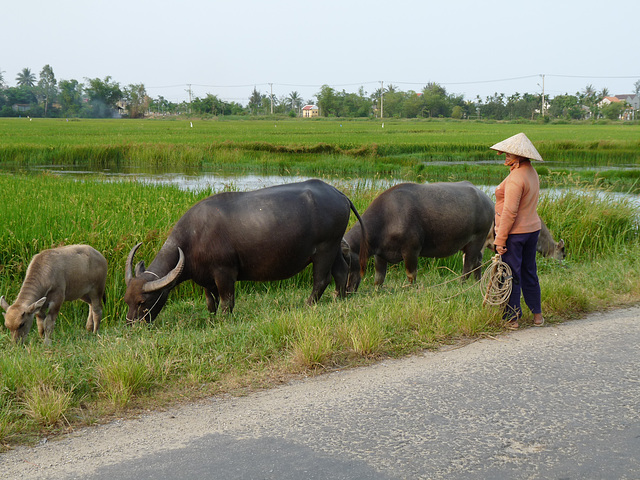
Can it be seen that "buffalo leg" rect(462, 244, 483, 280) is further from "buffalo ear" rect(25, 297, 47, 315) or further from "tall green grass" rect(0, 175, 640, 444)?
"buffalo ear" rect(25, 297, 47, 315)

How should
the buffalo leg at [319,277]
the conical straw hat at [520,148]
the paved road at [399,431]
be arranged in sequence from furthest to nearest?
the buffalo leg at [319,277] → the conical straw hat at [520,148] → the paved road at [399,431]

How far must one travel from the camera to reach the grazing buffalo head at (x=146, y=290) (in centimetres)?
588

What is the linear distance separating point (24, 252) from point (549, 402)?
6048 millimetres

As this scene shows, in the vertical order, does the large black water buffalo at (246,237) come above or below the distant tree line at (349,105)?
below

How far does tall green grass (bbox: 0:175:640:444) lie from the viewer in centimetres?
396

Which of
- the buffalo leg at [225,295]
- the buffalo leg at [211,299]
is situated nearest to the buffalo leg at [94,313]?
the buffalo leg at [211,299]

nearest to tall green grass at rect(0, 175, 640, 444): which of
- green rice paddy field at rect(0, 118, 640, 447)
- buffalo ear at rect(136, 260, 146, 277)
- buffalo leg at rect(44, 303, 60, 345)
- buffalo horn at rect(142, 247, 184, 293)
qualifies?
green rice paddy field at rect(0, 118, 640, 447)

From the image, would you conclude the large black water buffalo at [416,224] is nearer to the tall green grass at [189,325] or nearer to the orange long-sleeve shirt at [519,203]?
the tall green grass at [189,325]

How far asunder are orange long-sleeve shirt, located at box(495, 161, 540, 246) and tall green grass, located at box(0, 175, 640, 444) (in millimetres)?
757

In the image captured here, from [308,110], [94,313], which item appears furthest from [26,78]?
[94,313]

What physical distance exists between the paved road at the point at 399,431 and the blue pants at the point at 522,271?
91 centimetres

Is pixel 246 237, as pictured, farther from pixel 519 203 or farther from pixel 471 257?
pixel 471 257

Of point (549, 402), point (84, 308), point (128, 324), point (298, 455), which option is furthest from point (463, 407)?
point (84, 308)

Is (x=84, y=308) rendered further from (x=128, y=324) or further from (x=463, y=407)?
(x=463, y=407)
